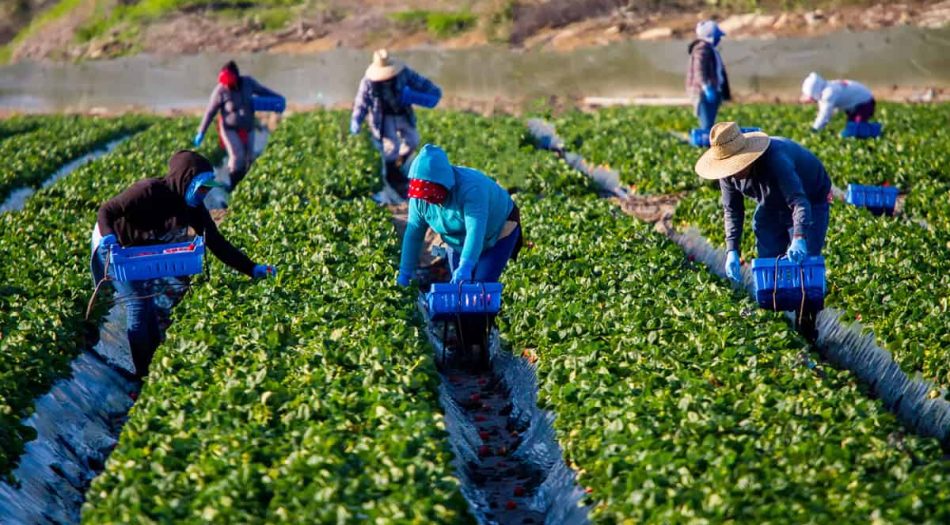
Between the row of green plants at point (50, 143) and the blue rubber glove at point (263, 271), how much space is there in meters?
9.04

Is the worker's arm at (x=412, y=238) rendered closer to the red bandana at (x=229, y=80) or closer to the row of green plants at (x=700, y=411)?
the row of green plants at (x=700, y=411)

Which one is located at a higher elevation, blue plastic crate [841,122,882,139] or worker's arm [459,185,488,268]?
worker's arm [459,185,488,268]

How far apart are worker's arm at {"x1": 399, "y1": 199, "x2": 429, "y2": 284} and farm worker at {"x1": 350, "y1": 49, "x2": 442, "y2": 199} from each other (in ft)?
21.9

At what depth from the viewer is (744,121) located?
71.7ft

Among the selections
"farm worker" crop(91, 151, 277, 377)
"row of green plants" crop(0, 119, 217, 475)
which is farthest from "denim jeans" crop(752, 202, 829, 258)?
"row of green plants" crop(0, 119, 217, 475)

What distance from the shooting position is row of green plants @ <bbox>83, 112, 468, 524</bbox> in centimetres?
653

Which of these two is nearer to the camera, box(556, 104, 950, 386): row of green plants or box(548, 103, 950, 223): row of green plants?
box(556, 104, 950, 386): row of green plants

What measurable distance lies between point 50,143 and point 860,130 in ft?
48.0

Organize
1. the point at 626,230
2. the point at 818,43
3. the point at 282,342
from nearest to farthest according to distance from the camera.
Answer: the point at 282,342
the point at 626,230
the point at 818,43

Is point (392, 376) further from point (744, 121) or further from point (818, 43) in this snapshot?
point (818, 43)

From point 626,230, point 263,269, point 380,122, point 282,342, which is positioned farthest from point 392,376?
point 380,122

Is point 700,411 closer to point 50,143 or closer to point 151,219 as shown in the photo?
point 151,219

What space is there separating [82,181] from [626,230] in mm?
8451

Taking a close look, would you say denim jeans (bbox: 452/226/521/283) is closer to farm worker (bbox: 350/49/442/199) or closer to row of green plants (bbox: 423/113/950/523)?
row of green plants (bbox: 423/113/950/523)
